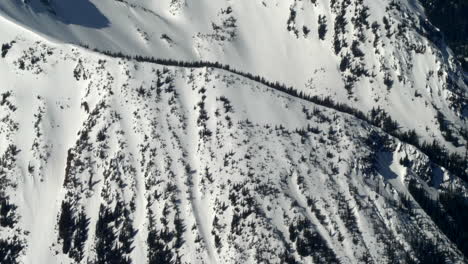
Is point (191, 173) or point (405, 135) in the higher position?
point (405, 135)

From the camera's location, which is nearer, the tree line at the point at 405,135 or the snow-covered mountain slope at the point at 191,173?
the snow-covered mountain slope at the point at 191,173

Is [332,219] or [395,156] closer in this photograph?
[332,219]

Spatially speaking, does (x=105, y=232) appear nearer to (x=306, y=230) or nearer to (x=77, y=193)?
(x=77, y=193)

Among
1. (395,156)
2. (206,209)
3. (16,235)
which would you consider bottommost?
(16,235)

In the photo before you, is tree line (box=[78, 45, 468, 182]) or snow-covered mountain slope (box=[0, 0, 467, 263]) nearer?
snow-covered mountain slope (box=[0, 0, 467, 263])

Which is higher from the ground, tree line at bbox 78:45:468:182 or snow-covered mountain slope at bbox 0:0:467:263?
tree line at bbox 78:45:468:182

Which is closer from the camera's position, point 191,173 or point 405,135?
point 191,173

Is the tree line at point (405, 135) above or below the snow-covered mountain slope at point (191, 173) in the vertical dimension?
above

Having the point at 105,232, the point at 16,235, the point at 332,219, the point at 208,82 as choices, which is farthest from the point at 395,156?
the point at 16,235
